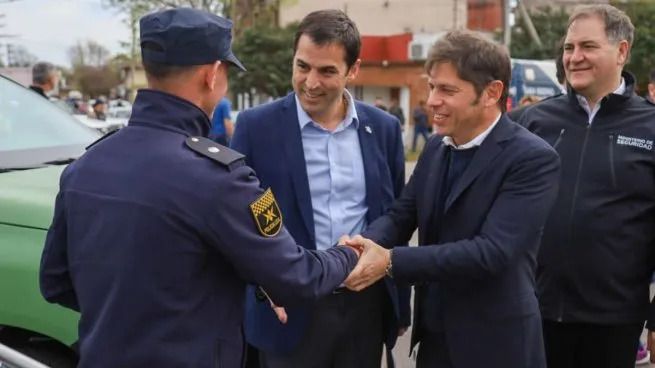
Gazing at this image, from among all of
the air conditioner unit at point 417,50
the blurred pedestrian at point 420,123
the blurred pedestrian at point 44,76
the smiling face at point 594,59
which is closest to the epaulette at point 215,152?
the smiling face at point 594,59

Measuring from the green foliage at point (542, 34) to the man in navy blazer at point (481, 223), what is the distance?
932 inches

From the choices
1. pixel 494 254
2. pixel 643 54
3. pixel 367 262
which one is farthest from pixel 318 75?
pixel 643 54

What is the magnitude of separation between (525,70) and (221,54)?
1665cm

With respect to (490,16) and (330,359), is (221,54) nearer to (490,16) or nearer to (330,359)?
(330,359)

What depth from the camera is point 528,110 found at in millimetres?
3146

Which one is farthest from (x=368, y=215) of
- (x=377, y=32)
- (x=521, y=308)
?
(x=377, y=32)

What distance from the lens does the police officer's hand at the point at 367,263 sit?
8.06 ft

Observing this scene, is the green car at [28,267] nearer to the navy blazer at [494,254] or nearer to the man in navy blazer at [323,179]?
the man in navy blazer at [323,179]

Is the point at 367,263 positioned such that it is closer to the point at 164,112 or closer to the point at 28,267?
the point at 164,112

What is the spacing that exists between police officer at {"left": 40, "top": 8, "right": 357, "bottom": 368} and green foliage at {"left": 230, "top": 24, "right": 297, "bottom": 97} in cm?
2789

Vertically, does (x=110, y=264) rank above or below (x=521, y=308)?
above

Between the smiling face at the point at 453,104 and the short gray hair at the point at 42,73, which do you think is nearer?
the smiling face at the point at 453,104

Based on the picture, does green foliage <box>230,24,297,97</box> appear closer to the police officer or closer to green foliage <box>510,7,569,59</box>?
green foliage <box>510,7,569,59</box>

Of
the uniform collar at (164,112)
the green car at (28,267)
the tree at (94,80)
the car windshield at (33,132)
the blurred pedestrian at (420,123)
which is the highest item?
the uniform collar at (164,112)
